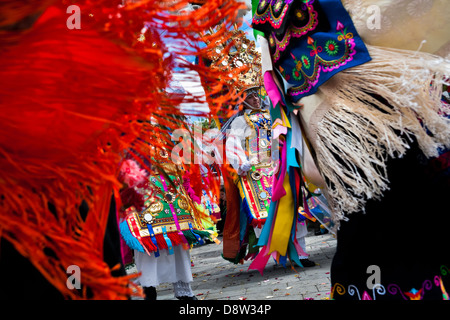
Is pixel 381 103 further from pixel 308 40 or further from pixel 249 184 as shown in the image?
pixel 249 184

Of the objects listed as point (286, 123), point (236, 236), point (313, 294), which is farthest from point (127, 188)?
point (236, 236)

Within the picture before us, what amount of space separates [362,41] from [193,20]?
0.80m

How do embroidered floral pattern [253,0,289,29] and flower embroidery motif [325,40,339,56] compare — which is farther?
embroidered floral pattern [253,0,289,29]

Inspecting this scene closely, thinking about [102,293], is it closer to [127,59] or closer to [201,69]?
[127,59]

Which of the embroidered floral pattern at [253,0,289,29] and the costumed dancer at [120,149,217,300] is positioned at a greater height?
the embroidered floral pattern at [253,0,289,29]

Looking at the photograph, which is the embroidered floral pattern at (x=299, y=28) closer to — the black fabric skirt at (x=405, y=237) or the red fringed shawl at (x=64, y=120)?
the black fabric skirt at (x=405, y=237)

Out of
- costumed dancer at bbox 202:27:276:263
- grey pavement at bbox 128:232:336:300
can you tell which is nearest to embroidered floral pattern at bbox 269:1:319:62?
grey pavement at bbox 128:232:336:300

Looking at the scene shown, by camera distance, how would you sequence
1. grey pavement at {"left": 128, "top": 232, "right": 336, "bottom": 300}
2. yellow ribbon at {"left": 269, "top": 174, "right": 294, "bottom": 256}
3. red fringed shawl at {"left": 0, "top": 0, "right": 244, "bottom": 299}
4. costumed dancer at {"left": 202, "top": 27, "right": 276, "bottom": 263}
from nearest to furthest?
1. red fringed shawl at {"left": 0, "top": 0, "right": 244, "bottom": 299}
2. yellow ribbon at {"left": 269, "top": 174, "right": 294, "bottom": 256}
3. grey pavement at {"left": 128, "top": 232, "right": 336, "bottom": 300}
4. costumed dancer at {"left": 202, "top": 27, "right": 276, "bottom": 263}

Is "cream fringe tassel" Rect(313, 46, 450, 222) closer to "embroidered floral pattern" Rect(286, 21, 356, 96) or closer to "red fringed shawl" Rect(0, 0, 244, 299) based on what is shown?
"embroidered floral pattern" Rect(286, 21, 356, 96)

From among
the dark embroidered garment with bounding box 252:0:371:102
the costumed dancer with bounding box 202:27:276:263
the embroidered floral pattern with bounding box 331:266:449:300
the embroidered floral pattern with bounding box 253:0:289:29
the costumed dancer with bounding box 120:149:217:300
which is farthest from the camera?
the costumed dancer with bounding box 202:27:276:263

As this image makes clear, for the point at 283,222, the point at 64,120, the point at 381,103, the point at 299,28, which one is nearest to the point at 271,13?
the point at 299,28

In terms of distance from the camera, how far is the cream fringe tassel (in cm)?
164

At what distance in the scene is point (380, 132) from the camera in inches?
67.4

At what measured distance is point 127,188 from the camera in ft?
5.36
